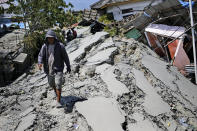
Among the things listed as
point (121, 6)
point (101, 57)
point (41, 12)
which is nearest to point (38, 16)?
point (41, 12)

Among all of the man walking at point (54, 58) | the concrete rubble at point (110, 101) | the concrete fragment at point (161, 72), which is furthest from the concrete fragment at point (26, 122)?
the concrete fragment at point (161, 72)

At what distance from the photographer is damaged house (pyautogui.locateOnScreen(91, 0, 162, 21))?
1491cm

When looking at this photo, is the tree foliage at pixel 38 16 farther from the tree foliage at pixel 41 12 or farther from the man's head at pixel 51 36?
the man's head at pixel 51 36

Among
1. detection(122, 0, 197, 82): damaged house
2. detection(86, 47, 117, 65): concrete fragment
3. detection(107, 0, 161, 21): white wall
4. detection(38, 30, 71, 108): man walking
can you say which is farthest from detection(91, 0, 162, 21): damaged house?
detection(38, 30, 71, 108): man walking

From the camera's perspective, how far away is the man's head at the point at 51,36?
3338 millimetres

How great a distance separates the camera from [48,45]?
11.6 feet

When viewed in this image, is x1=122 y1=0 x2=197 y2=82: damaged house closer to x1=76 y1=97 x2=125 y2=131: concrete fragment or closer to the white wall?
x1=76 y1=97 x2=125 y2=131: concrete fragment

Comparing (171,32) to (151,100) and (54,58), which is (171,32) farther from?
(54,58)

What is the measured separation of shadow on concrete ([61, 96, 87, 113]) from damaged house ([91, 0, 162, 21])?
12.3 metres

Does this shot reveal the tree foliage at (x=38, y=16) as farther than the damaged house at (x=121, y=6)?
No

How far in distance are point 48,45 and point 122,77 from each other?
180 cm

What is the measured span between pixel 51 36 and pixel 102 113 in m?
1.55

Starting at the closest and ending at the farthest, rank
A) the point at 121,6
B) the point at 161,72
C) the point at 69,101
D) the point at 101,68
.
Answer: the point at 69,101
the point at 101,68
the point at 161,72
the point at 121,6

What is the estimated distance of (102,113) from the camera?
3117 mm
